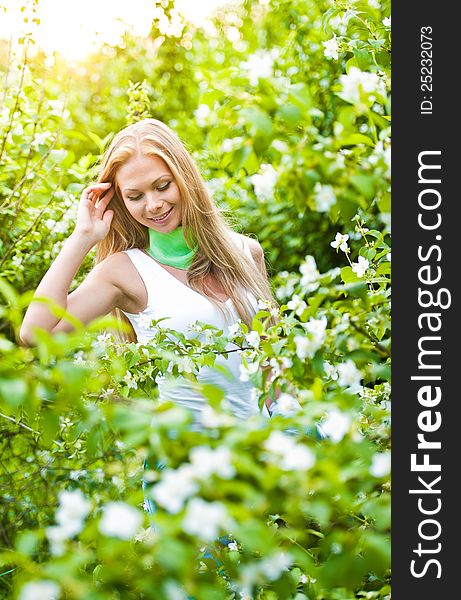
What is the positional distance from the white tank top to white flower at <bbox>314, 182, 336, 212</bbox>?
3.82 feet

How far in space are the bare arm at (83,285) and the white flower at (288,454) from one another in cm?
127

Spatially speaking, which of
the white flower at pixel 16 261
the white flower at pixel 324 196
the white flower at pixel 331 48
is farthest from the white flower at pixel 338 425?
the white flower at pixel 16 261

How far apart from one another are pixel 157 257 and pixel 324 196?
133 centimetres

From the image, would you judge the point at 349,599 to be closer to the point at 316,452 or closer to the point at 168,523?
the point at 316,452

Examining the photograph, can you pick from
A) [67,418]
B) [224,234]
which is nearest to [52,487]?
[67,418]

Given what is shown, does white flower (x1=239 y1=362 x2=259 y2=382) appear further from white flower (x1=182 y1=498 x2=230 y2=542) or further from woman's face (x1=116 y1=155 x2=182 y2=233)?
woman's face (x1=116 y1=155 x2=182 y2=233)

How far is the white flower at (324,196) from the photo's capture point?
1.15m

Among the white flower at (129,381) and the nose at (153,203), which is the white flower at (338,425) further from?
the nose at (153,203)

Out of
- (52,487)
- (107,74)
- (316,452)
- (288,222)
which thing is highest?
(107,74)

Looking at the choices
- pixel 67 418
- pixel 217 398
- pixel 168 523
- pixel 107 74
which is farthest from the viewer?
pixel 107 74

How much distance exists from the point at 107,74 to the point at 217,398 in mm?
6742

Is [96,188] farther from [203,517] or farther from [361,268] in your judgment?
[203,517]

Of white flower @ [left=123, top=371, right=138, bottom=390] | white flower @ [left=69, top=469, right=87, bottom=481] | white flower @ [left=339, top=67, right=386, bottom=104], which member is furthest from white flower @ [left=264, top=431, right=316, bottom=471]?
white flower @ [left=69, top=469, right=87, bottom=481]

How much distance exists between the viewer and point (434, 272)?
1406 mm
